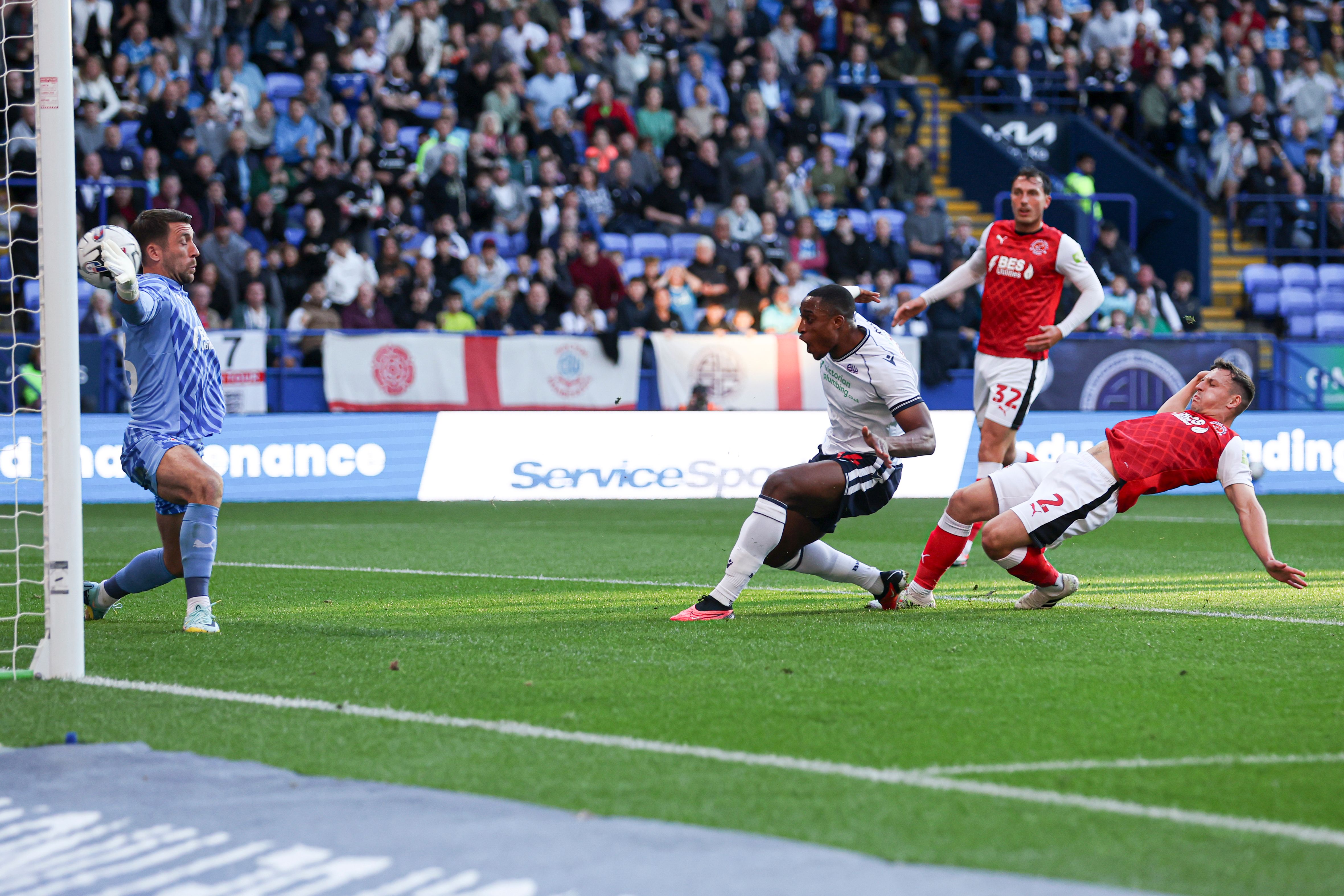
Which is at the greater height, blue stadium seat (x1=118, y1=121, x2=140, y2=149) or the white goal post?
blue stadium seat (x1=118, y1=121, x2=140, y2=149)

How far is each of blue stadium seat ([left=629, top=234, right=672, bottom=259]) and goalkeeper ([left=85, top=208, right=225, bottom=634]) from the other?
1284 cm

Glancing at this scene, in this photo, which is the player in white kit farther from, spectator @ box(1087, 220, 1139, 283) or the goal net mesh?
spectator @ box(1087, 220, 1139, 283)

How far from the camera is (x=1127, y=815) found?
3482 millimetres

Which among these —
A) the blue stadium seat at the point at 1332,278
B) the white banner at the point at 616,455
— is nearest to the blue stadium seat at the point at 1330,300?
the blue stadium seat at the point at 1332,278

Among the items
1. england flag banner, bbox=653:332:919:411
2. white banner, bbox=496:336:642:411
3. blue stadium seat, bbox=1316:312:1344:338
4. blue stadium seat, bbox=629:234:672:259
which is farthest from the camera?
blue stadium seat, bbox=1316:312:1344:338

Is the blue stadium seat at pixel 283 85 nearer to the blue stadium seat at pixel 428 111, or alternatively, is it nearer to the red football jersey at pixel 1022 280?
the blue stadium seat at pixel 428 111

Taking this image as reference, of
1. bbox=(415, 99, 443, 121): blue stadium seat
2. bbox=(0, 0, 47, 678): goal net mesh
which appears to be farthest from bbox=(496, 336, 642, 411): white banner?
bbox=(0, 0, 47, 678): goal net mesh

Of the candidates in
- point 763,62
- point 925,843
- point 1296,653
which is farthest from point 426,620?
point 763,62

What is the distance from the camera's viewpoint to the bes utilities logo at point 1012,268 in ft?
31.0

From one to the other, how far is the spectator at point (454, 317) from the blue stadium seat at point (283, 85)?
396 centimetres

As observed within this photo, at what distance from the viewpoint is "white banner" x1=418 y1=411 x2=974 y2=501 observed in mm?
15906

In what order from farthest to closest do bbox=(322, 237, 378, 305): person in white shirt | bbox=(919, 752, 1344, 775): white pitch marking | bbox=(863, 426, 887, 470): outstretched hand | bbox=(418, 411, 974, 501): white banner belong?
bbox=(322, 237, 378, 305): person in white shirt
bbox=(418, 411, 974, 501): white banner
bbox=(863, 426, 887, 470): outstretched hand
bbox=(919, 752, 1344, 775): white pitch marking

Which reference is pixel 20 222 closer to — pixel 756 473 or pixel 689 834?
pixel 756 473

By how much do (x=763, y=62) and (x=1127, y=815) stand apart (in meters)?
19.4
